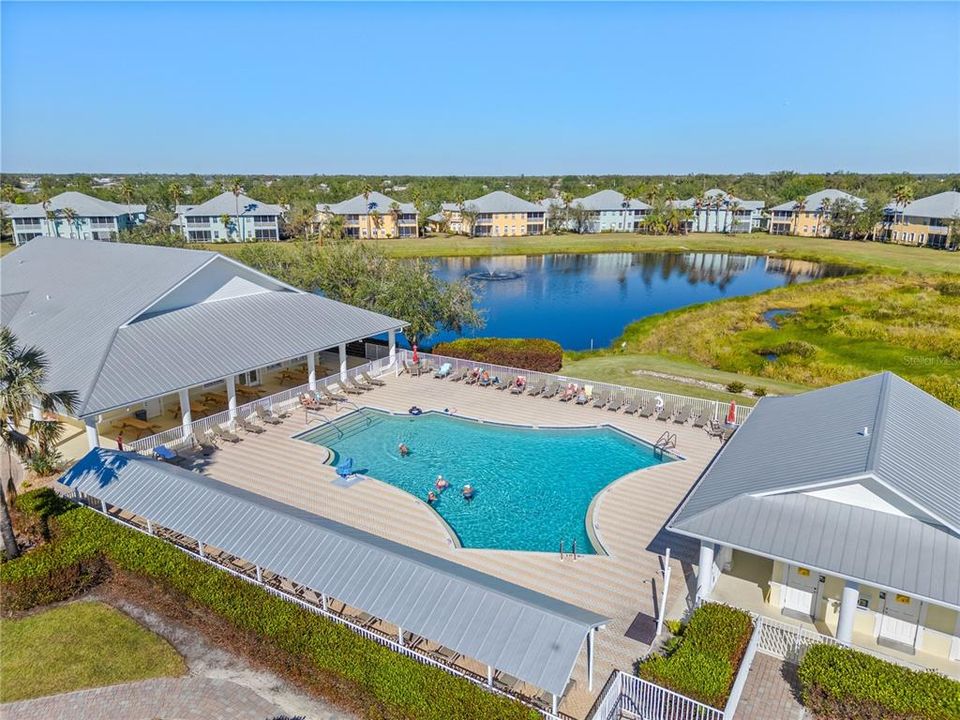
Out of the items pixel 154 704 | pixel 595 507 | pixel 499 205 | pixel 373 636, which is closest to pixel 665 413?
pixel 595 507

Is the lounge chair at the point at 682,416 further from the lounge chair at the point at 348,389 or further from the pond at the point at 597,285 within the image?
the pond at the point at 597,285

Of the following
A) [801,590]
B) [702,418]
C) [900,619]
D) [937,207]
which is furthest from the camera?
[937,207]

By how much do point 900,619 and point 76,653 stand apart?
18.7m

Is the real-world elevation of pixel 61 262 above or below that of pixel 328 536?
above

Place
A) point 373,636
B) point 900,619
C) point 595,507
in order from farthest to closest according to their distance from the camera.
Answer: point 595,507 → point 900,619 → point 373,636

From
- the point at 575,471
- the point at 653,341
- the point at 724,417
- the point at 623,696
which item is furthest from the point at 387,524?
the point at 653,341

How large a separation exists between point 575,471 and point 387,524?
26.2 feet

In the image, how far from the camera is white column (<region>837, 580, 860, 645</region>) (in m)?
13.5

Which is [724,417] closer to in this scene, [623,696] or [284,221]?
[623,696]

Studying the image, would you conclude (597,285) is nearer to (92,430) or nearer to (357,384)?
(357,384)

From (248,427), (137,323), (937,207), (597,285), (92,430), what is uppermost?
(937,207)

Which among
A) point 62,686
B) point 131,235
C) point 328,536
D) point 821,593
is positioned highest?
point 131,235

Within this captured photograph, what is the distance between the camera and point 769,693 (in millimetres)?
13070

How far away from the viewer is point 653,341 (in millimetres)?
46938
